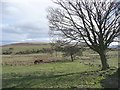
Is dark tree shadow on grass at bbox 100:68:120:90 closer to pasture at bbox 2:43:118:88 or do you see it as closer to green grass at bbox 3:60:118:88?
pasture at bbox 2:43:118:88

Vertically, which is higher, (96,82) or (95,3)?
(95,3)

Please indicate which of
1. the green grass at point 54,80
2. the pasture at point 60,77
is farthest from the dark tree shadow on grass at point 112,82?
the green grass at point 54,80

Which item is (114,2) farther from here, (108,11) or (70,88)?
(70,88)

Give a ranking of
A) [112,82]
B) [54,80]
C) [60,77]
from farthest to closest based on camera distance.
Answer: [60,77] → [54,80] → [112,82]

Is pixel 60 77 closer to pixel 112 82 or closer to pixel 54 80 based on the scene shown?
pixel 54 80

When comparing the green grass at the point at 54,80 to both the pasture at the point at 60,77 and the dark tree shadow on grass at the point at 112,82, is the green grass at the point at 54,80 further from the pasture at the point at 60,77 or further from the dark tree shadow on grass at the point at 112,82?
the dark tree shadow on grass at the point at 112,82

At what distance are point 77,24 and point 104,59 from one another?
497 cm

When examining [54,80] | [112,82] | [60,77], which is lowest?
[112,82]

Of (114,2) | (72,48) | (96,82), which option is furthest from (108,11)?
(96,82)

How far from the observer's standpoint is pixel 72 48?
110 feet

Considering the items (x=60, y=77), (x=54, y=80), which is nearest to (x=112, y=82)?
(x=54, y=80)

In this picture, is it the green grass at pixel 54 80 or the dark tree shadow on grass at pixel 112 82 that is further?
the green grass at pixel 54 80

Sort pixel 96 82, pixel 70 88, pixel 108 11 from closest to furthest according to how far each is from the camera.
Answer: pixel 70 88, pixel 96 82, pixel 108 11

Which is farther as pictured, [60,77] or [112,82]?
[60,77]
